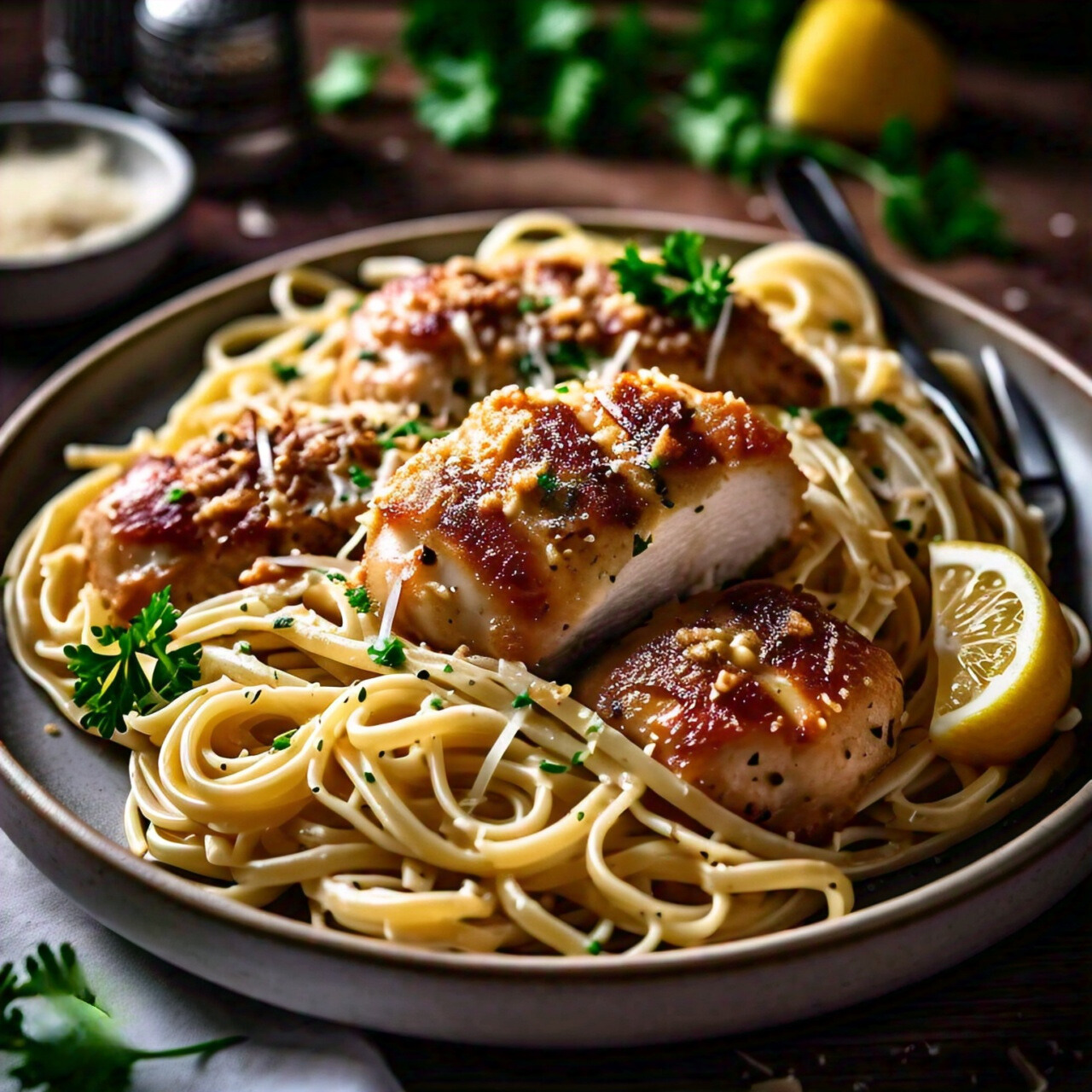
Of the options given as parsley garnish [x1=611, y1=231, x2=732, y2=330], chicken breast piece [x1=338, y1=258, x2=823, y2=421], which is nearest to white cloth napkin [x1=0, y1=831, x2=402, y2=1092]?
chicken breast piece [x1=338, y1=258, x2=823, y2=421]

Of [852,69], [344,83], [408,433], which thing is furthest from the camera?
[344,83]

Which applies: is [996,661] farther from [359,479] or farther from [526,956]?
[359,479]

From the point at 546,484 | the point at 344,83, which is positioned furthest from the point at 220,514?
the point at 344,83

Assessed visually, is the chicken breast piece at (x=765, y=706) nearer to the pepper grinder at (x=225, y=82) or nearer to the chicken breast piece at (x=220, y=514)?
the chicken breast piece at (x=220, y=514)

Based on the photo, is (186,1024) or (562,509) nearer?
(186,1024)

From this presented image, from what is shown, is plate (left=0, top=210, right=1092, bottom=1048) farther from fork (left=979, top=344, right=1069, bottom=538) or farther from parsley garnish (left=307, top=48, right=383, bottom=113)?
parsley garnish (left=307, top=48, right=383, bottom=113)

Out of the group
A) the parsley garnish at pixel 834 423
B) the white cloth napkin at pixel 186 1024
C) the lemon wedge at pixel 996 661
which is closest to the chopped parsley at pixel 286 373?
the parsley garnish at pixel 834 423
